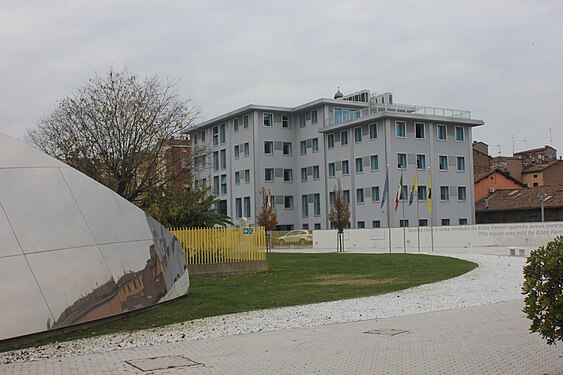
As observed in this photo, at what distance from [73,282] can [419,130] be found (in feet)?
191

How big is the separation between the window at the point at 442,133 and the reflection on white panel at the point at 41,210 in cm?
5896

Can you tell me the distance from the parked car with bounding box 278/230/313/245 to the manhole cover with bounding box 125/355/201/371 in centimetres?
5143

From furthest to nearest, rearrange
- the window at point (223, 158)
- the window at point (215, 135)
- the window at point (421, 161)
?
the window at point (215, 135) → the window at point (223, 158) → the window at point (421, 161)

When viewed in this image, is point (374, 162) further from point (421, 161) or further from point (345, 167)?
point (421, 161)

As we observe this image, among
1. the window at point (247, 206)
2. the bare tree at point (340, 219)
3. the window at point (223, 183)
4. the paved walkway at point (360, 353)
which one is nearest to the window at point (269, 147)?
the window at point (247, 206)

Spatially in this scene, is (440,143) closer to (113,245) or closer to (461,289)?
(461,289)

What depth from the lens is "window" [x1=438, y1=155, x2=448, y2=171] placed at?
67.3 metres

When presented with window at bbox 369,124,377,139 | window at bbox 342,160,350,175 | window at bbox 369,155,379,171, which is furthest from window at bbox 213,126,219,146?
window at bbox 369,155,379,171

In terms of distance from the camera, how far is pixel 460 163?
69250mm

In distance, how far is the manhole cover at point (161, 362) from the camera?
894 cm

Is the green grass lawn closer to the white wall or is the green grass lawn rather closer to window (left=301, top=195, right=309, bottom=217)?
the white wall

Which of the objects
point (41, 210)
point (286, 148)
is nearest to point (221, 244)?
point (41, 210)

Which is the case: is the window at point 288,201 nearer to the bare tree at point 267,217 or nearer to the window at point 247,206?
the window at point 247,206

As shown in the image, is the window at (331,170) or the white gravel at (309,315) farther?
the window at (331,170)
